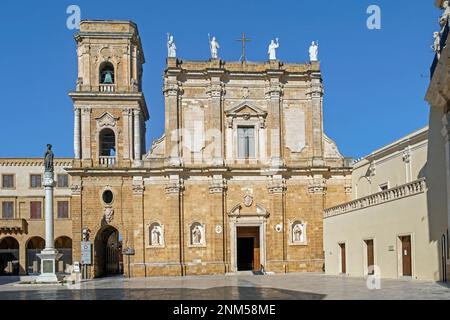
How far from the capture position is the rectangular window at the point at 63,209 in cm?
5632

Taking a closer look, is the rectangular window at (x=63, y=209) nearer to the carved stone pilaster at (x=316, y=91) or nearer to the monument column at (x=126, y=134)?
the monument column at (x=126, y=134)

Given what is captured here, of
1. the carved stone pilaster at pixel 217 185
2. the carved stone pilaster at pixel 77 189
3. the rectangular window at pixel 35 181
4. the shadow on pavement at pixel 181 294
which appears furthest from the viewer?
the rectangular window at pixel 35 181

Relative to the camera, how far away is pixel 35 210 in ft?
184

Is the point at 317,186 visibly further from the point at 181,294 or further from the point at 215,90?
the point at 181,294

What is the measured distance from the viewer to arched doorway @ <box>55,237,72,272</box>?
54844 millimetres

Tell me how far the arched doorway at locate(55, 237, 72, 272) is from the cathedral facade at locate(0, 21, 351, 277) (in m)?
Answer: 16.6

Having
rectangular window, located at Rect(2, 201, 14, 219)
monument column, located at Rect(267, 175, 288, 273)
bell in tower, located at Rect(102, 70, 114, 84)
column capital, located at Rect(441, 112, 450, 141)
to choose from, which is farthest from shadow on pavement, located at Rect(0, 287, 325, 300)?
rectangular window, located at Rect(2, 201, 14, 219)

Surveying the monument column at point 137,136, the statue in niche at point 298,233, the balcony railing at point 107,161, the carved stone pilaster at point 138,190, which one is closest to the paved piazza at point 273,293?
the carved stone pilaster at point 138,190

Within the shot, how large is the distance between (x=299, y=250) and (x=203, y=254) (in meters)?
5.75

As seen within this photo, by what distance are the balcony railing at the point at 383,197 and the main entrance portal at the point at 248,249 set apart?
549 cm

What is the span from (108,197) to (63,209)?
20093 millimetres

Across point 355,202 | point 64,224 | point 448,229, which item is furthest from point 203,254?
point 64,224

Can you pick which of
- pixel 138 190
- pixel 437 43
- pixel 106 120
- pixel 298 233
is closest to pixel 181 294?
pixel 437 43

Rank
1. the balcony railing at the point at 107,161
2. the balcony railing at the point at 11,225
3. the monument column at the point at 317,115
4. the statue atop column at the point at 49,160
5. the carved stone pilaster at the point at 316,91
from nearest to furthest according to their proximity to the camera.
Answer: the statue atop column at the point at 49,160 → the balcony railing at the point at 107,161 → the monument column at the point at 317,115 → the carved stone pilaster at the point at 316,91 → the balcony railing at the point at 11,225
